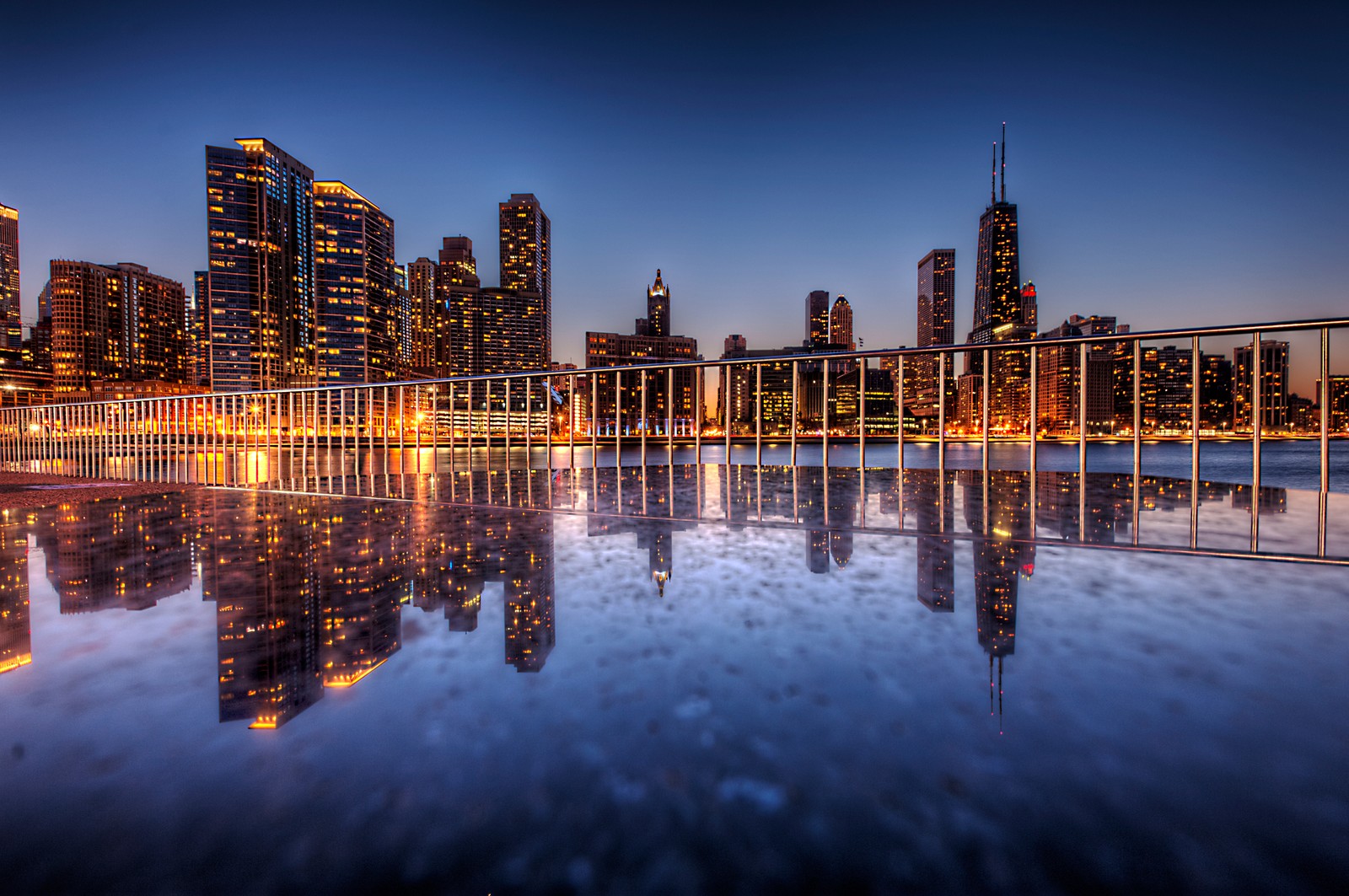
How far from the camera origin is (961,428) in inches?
3137

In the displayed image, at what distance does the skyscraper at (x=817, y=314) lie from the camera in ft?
495

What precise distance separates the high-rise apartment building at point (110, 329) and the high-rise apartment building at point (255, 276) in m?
24.9

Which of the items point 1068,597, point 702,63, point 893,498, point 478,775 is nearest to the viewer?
point 478,775

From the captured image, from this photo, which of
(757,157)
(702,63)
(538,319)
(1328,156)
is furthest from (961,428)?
(538,319)

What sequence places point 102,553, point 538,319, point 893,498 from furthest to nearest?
point 538,319
point 893,498
point 102,553

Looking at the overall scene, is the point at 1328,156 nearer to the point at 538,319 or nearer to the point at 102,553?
the point at 102,553

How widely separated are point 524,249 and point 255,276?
63514 millimetres

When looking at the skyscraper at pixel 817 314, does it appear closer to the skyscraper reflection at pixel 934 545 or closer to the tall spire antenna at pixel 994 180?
the tall spire antenna at pixel 994 180

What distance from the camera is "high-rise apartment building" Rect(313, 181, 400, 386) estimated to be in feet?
337

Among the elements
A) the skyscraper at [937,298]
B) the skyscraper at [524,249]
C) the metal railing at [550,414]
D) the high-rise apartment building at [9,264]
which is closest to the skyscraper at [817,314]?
the skyscraper at [937,298]

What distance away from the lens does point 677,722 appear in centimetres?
90

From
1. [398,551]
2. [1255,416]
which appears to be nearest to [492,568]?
[398,551]

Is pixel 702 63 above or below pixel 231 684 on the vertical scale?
above

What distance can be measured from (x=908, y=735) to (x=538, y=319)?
144 meters
